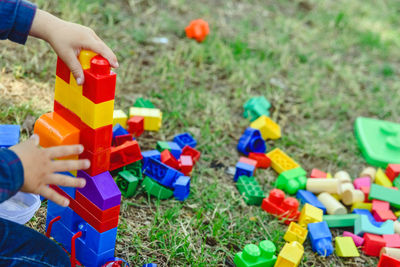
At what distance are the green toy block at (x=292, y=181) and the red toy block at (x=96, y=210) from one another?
1.04 metres

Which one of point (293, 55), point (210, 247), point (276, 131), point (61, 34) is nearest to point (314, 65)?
point (293, 55)

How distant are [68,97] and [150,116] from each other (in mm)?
957

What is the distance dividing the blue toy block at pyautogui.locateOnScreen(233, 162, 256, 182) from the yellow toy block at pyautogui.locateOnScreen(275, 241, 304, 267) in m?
0.49

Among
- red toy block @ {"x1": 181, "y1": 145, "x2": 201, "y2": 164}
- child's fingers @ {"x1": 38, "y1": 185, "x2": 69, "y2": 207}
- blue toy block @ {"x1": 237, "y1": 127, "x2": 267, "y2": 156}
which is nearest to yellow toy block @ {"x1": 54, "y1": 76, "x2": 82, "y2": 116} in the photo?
child's fingers @ {"x1": 38, "y1": 185, "x2": 69, "y2": 207}

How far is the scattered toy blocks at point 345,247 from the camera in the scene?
1875 mm

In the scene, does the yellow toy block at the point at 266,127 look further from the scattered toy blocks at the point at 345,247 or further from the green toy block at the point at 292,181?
the scattered toy blocks at the point at 345,247

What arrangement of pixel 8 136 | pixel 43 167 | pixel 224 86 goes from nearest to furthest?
pixel 43 167 → pixel 8 136 → pixel 224 86

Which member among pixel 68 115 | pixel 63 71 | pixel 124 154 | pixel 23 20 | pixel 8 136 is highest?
pixel 23 20

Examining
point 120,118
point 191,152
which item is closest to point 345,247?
point 191,152

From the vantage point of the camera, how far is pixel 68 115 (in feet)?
4.40

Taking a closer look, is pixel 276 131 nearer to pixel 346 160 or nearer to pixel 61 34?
pixel 346 160

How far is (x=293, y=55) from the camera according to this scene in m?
3.26

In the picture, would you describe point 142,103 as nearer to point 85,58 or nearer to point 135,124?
point 135,124

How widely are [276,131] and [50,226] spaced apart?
1.36m
